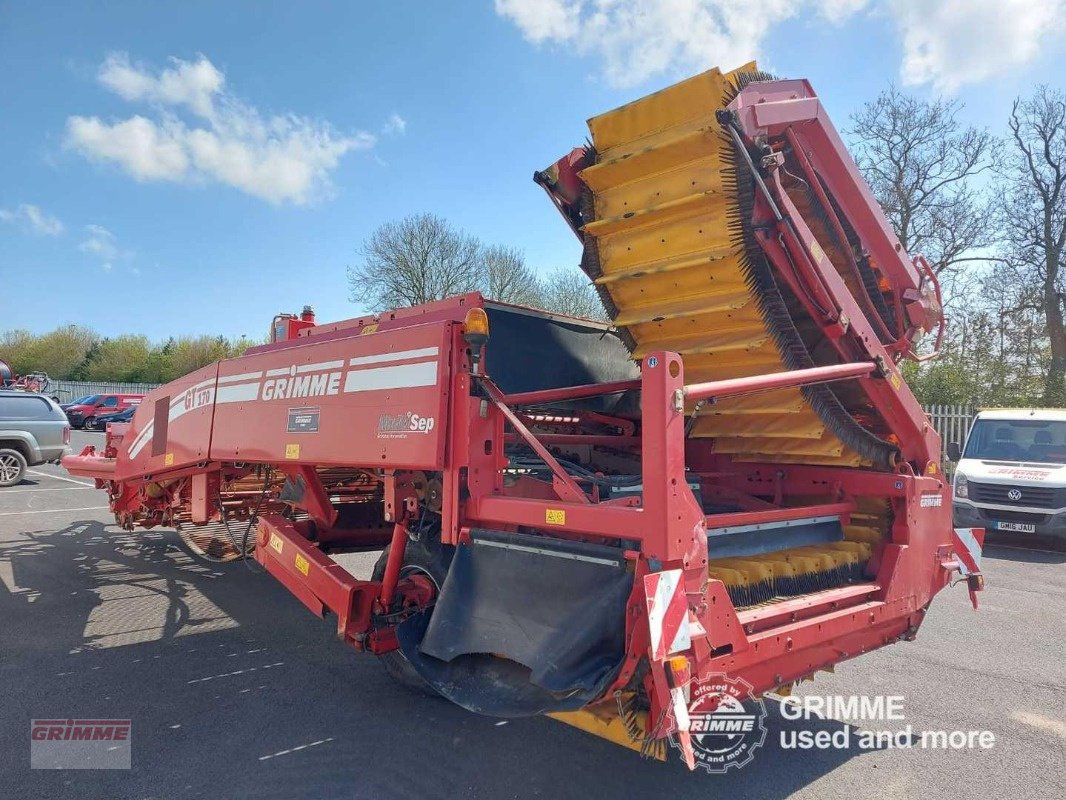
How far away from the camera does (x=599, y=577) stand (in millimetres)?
2574

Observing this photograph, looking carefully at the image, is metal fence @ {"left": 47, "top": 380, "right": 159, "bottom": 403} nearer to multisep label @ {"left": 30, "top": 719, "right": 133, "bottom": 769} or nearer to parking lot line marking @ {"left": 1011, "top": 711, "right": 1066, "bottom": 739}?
multisep label @ {"left": 30, "top": 719, "right": 133, "bottom": 769}

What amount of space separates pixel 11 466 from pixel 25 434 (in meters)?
0.66

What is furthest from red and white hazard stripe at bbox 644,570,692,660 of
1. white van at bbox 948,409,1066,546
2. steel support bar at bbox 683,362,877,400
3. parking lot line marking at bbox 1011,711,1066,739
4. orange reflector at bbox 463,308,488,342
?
white van at bbox 948,409,1066,546

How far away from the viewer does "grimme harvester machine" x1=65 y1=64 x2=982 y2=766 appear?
254 cm

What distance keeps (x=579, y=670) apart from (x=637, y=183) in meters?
2.35

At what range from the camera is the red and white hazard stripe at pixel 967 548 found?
399cm

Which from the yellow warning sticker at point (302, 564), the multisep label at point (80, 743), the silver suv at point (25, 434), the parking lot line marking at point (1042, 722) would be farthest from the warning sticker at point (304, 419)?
the silver suv at point (25, 434)

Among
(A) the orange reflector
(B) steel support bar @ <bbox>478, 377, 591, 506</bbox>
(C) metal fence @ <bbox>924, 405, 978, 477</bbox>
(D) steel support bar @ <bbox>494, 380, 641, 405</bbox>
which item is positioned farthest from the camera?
(C) metal fence @ <bbox>924, 405, 978, 477</bbox>

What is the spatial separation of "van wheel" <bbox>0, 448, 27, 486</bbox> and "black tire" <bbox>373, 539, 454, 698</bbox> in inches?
526

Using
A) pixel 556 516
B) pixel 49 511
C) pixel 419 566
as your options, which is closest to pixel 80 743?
pixel 419 566

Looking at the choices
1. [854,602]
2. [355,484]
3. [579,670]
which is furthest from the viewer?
[355,484]

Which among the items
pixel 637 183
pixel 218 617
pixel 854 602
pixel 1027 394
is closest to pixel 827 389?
pixel 854 602

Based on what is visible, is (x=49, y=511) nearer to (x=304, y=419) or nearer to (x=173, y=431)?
(x=173, y=431)

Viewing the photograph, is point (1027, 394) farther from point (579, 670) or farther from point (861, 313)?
point (579, 670)
